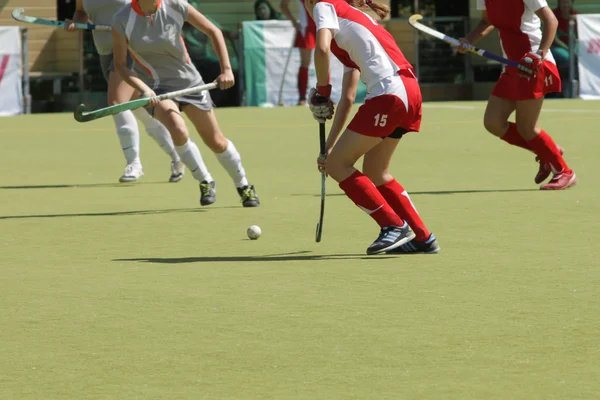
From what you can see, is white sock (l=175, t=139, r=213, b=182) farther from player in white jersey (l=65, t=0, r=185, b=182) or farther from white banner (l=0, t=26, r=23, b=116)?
white banner (l=0, t=26, r=23, b=116)

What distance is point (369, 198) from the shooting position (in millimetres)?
7059

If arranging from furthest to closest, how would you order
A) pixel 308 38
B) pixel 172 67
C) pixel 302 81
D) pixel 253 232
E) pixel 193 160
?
pixel 302 81 < pixel 308 38 < pixel 193 160 < pixel 172 67 < pixel 253 232

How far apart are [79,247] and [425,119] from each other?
10.8 m

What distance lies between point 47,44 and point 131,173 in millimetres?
11710

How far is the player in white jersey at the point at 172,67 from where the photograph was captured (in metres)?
9.16

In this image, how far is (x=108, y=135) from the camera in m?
16.5

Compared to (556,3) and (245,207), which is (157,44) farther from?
(556,3)

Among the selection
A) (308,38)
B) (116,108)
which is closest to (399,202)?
(116,108)

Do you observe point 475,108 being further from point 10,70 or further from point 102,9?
point 102,9

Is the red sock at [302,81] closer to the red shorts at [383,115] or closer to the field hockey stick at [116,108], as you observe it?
the field hockey stick at [116,108]

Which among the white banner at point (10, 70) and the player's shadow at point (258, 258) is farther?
the white banner at point (10, 70)

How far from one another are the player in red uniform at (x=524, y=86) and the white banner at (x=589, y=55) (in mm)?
11718

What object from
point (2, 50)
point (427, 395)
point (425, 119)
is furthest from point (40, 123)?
point (427, 395)

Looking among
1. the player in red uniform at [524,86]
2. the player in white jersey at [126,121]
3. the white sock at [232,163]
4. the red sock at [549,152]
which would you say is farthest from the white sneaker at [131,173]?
the red sock at [549,152]
